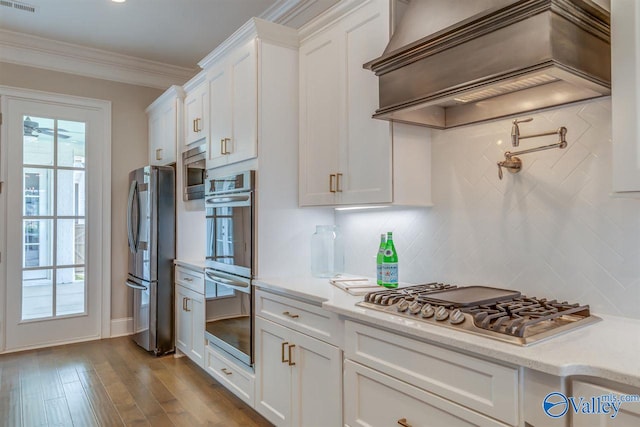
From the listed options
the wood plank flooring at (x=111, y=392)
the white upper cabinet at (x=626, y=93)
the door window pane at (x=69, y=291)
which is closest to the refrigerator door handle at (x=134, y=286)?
the door window pane at (x=69, y=291)

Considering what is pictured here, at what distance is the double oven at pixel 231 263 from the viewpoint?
246 centimetres

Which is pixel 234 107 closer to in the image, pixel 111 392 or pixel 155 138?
pixel 155 138

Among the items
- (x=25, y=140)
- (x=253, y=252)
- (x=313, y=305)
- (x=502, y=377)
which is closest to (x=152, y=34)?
(x=25, y=140)

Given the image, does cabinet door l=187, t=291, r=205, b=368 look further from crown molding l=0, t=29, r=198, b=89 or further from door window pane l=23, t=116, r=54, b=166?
crown molding l=0, t=29, r=198, b=89

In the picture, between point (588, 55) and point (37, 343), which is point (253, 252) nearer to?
point (588, 55)

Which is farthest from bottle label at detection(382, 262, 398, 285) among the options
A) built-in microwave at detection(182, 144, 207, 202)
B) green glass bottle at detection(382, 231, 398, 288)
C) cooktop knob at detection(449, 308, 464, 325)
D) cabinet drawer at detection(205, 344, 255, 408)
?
built-in microwave at detection(182, 144, 207, 202)

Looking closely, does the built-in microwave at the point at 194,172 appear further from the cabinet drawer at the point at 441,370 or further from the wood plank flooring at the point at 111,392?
the cabinet drawer at the point at 441,370

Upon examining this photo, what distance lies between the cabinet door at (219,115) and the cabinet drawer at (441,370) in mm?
1686

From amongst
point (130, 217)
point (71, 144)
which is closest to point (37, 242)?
point (130, 217)

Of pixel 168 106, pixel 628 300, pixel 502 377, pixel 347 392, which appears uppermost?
pixel 168 106

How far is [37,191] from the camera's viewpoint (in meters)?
3.82

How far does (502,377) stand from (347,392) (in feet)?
2.46

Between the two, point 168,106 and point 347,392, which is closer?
point 347,392

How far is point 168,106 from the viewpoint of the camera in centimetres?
384
